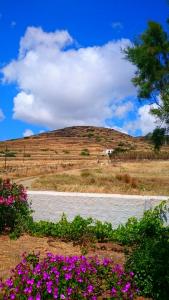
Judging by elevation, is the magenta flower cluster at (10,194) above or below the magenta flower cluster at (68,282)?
above

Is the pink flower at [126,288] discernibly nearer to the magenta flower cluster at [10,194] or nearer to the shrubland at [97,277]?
the shrubland at [97,277]

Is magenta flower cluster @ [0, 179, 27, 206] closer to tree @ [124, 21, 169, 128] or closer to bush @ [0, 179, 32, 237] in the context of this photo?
bush @ [0, 179, 32, 237]

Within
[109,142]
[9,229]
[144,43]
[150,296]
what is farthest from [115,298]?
[109,142]

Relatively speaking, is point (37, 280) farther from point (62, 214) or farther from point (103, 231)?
point (62, 214)

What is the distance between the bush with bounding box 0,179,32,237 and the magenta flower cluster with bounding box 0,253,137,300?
2.67 meters

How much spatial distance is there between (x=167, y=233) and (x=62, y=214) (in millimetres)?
2901

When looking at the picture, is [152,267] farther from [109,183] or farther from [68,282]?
[109,183]

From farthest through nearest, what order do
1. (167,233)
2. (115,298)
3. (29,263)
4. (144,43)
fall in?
(144,43) < (167,233) < (29,263) < (115,298)

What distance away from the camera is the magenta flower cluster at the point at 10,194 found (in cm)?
907

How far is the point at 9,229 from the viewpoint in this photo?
362 inches

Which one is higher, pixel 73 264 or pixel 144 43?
pixel 144 43

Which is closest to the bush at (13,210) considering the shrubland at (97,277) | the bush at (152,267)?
the shrubland at (97,277)

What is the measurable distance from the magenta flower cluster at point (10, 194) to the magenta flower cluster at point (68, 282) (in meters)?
2.85

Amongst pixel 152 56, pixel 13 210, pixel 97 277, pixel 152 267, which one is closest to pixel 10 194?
pixel 13 210
